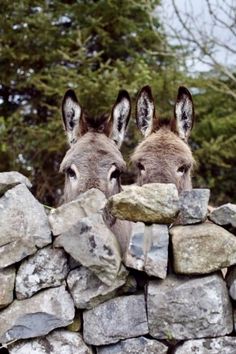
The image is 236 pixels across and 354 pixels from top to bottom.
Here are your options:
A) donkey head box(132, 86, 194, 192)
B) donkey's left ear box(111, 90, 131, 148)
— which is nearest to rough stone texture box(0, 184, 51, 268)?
donkey head box(132, 86, 194, 192)

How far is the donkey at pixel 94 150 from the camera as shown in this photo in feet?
12.9

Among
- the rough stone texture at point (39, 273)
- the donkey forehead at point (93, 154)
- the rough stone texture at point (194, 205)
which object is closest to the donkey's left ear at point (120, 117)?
the donkey forehead at point (93, 154)

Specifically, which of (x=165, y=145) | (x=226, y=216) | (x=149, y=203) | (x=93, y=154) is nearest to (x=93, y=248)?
(x=149, y=203)

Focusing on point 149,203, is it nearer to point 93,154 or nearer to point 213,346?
point 213,346

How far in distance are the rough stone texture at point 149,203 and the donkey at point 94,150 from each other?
62 centimetres

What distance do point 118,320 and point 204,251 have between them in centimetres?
56

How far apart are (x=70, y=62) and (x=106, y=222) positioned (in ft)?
25.1

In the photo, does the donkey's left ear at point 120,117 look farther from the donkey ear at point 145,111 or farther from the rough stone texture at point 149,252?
the rough stone texture at point 149,252

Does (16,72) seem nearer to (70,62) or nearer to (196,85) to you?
(70,62)

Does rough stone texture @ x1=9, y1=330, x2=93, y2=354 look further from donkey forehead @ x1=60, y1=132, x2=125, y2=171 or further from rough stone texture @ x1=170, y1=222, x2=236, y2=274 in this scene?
donkey forehead @ x1=60, y1=132, x2=125, y2=171

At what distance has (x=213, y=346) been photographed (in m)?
2.79

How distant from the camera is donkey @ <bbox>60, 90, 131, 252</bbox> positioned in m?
3.95

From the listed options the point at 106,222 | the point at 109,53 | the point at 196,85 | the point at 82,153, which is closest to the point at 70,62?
the point at 109,53

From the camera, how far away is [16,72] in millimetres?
10016
